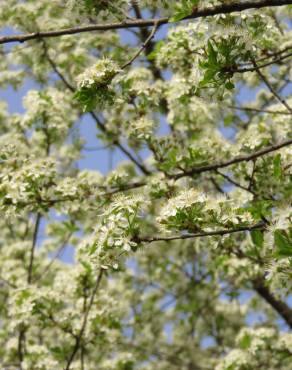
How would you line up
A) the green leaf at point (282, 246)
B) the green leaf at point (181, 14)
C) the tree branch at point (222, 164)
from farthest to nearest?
1. the tree branch at point (222, 164)
2. the green leaf at point (181, 14)
3. the green leaf at point (282, 246)

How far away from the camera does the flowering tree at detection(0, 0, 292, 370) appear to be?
338 centimetres

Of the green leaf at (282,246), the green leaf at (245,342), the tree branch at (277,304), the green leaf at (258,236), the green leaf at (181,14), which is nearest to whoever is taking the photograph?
the green leaf at (282,246)

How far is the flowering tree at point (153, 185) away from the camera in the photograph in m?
3.38

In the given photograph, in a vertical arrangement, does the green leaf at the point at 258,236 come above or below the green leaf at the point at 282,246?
above

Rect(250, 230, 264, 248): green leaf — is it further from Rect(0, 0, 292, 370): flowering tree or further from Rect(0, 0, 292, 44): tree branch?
Rect(0, 0, 292, 44): tree branch

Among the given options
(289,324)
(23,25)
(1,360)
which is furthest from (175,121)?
(1,360)

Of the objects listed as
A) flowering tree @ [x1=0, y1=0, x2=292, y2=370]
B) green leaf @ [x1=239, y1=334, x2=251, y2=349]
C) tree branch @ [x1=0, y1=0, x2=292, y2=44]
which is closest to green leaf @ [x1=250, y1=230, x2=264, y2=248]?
flowering tree @ [x1=0, y1=0, x2=292, y2=370]

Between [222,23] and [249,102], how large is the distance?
653 centimetres

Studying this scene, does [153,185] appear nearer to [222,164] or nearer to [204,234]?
[222,164]

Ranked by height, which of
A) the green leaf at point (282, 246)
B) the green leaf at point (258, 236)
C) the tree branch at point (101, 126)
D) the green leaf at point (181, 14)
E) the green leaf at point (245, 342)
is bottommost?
the green leaf at point (282, 246)

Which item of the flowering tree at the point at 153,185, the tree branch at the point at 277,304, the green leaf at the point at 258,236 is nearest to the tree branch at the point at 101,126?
the flowering tree at the point at 153,185

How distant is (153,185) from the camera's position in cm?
534

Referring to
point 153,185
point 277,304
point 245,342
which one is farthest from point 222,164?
point 277,304

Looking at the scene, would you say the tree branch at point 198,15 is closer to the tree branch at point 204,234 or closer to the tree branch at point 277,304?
the tree branch at point 204,234
